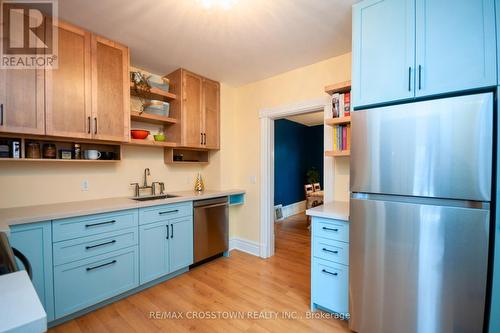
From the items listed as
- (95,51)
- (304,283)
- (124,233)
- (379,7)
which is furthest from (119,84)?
(304,283)

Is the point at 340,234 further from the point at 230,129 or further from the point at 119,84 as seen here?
the point at 119,84

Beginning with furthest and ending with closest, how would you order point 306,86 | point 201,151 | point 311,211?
point 201,151, point 306,86, point 311,211

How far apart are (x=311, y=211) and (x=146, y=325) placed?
167 centimetres

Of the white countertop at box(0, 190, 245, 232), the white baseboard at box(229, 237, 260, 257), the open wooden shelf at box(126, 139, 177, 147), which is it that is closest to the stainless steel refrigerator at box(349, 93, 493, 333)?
the white baseboard at box(229, 237, 260, 257)

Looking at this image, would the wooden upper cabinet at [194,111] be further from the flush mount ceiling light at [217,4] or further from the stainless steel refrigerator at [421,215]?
the stainless steel refrigerator at [421,215]

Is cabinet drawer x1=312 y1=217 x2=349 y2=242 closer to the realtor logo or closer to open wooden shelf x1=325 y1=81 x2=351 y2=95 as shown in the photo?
open wooden shelf x1=325 y1=81 x2=351 y2=95

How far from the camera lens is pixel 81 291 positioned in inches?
76.7

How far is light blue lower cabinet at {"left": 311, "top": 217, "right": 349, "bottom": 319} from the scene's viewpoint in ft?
6.11

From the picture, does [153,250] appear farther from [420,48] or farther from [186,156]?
[420,48]

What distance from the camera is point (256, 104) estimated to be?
3.39m

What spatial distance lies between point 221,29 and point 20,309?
2.21 m

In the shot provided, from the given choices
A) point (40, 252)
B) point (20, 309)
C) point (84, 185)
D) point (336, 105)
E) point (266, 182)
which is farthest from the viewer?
point (266, 182)

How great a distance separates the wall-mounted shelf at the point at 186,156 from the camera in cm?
308

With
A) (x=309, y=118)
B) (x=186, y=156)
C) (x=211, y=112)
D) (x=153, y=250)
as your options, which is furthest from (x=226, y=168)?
(x=309, y=118)
